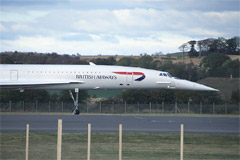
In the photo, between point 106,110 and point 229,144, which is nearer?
point 229,144

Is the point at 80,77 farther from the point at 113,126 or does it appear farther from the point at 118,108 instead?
the point at 113,126

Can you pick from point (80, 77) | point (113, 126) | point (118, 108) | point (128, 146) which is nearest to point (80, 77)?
point (80, 77)

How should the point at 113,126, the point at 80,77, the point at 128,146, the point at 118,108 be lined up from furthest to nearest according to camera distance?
the point at 118,108 < the point at 80,77 < the point at 113,126 < the point at 128,146

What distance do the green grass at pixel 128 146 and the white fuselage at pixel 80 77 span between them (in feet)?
38.6

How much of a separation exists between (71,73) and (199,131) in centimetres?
1264

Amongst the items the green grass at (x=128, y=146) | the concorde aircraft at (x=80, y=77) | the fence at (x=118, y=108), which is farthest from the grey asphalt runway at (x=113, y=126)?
the fence at (x=118, y=108)

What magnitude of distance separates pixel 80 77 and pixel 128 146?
49.8 ft

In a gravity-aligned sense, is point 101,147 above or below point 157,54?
below

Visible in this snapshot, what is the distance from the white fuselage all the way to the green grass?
38.6ft

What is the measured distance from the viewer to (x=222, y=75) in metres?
71.2

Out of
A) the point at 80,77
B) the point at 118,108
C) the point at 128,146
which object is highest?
the point at 80,77

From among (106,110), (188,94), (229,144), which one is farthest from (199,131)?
(188,94)

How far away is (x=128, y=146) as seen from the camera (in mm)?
18688

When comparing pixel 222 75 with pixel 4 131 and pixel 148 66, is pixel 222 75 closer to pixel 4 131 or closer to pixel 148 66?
pixel 148 66
